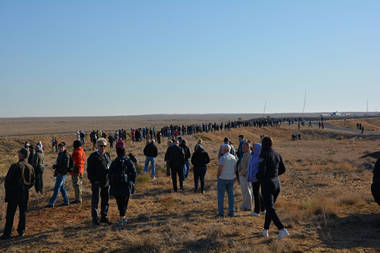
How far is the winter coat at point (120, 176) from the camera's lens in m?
6.88

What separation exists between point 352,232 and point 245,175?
2722 mm

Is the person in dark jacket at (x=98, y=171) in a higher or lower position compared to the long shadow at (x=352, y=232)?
higher

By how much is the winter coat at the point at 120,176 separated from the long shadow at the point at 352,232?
13.2 ft

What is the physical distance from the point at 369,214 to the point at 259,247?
3979mm

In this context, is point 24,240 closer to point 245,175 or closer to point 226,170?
point 226,170

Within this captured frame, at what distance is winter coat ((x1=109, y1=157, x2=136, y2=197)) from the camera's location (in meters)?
6.88

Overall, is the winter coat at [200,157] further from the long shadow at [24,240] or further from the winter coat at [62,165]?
the long shadow at [24,240]

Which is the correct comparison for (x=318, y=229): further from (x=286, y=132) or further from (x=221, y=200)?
(x=286, y=132)

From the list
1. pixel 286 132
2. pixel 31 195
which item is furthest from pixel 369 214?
pixel 286 132

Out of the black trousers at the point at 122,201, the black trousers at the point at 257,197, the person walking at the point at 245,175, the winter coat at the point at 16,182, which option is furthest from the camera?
the person walking at the point at 245,175

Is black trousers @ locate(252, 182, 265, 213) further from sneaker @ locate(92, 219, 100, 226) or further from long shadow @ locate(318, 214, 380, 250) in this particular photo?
sneaker @ locate(92, 219, 100, 226)

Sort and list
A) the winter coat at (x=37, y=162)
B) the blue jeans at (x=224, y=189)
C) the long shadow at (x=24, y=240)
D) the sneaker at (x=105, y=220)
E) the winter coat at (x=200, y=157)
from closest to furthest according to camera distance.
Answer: the long shadow at (x=24, y=240) < the sneaker at (x=105, y=220) < the blue jeans at (x=224, y=189) < the winter coat at (x=200, y=157) < the winter coat at (x=37, y=162)

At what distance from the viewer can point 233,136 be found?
54594mm

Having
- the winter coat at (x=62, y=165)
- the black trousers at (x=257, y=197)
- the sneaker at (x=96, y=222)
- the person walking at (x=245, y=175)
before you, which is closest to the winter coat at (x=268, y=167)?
the black trousers at (x=257, y=197)
